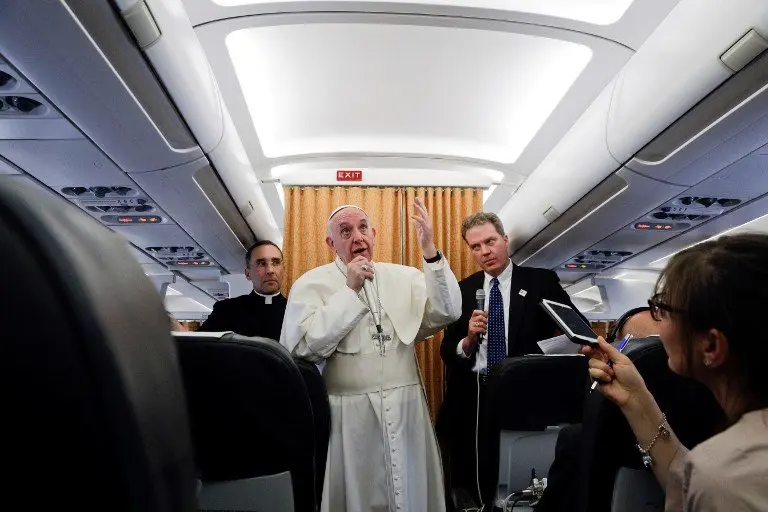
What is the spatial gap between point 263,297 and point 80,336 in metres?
3.76

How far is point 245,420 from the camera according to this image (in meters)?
1.49

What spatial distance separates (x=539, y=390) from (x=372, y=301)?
0.96 m

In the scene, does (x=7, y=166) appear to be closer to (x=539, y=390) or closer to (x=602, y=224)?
(x=539, y=390)

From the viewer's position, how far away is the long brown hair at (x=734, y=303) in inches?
39.9

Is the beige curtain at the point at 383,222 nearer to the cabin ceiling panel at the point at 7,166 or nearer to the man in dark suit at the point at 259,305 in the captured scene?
the man in dark suit at the point at 259,305

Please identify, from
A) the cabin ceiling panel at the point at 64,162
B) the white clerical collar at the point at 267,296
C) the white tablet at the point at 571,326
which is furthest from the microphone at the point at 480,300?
the cabin ceiling panel at the point at 64,162

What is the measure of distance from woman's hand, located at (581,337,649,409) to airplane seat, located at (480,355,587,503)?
0.85 metres

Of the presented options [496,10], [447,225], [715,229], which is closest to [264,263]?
[447,225]

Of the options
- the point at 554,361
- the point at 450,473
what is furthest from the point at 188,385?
→ the point at 450,473

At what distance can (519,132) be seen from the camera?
434 cm

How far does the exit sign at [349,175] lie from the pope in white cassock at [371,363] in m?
1.78

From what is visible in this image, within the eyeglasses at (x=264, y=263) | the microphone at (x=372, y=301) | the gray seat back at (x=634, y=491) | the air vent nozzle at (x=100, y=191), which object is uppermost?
the air vent nozzle at (x=100, y=191)

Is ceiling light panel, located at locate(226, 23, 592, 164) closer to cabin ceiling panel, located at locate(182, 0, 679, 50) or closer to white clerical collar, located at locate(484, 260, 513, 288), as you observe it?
cabin ceiling panel, located at locate(182, 0, 679, 50)

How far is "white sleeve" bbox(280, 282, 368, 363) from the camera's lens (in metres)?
2.52
